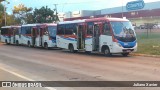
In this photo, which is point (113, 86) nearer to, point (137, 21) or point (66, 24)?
point (66, 24)

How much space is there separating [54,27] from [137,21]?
36.1 meters

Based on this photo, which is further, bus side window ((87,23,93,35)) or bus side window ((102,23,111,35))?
bus side window ((87,23,93,35))

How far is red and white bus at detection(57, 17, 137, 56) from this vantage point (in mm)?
24719

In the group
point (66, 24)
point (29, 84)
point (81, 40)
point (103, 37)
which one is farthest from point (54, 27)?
point (29, 84)

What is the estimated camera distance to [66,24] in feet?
105

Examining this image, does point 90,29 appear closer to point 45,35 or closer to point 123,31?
point 123,31

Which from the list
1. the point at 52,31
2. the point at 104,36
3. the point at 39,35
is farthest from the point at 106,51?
the point at 39,35

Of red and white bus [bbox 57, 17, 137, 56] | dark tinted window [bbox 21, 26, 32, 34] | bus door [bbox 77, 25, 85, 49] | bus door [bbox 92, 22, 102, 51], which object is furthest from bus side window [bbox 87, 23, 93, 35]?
dark tinted window [bbox 21, 26, 32, 34]

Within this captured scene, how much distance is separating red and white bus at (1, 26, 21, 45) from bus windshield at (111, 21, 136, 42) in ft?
82.2

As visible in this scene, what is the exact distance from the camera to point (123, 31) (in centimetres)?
2492

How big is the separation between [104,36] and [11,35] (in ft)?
91.9

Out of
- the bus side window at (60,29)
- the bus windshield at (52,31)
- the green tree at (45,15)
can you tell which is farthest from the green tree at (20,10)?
the bus side window at (60,29)

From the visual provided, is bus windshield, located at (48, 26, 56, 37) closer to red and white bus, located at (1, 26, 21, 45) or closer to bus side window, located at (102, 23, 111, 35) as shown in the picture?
red and white bus, located at (1, 26, 21, 45)

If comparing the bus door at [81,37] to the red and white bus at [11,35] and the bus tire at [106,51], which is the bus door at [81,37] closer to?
the bus tire at [106,51]
